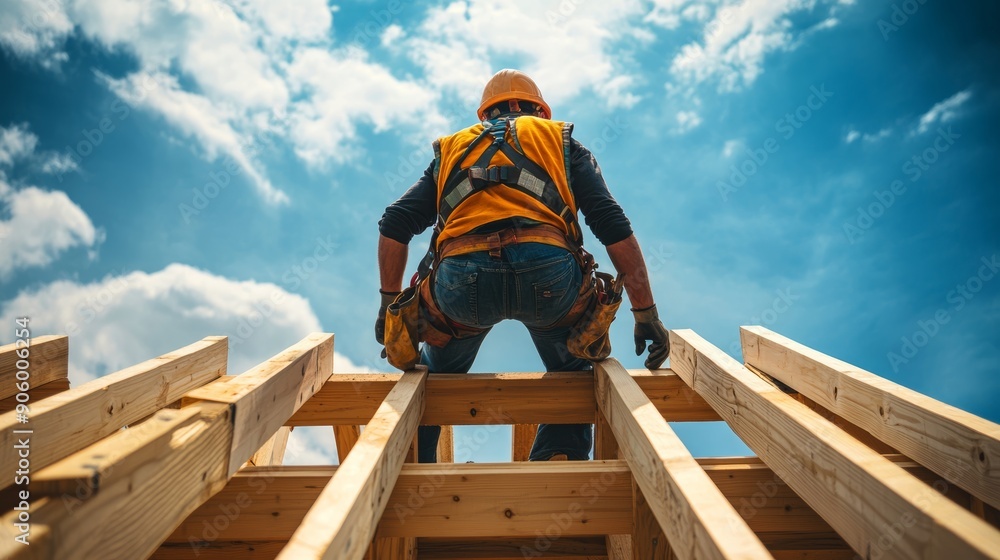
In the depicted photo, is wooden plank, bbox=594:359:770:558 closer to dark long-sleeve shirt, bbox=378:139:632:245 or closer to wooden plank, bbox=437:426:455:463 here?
dark long-sleeve shirt, bbox=378:139:632:245

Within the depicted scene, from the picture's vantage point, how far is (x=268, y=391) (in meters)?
1.89

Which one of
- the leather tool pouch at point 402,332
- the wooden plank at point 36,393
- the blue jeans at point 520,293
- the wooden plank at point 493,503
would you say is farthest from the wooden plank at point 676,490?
the wooden plank at point 36,393

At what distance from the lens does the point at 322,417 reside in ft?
9.39

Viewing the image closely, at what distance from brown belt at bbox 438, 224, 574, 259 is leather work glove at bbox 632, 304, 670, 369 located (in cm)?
65

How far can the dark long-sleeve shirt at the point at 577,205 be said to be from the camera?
2775 millimetres

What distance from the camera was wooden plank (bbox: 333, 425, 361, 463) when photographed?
11.7ft

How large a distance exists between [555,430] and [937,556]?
2.07 metres

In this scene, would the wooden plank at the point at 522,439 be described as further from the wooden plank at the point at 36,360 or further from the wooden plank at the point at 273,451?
the wooden plank at the point at 36,360

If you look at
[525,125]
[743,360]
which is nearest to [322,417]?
[525,125]

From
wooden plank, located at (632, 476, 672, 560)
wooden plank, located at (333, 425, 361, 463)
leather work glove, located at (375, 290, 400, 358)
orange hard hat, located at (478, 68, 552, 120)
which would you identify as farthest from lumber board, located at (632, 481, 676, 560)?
orange hard hat, located at (478, 68, 552, 120)

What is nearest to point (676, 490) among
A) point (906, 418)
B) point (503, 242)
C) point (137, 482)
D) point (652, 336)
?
point (906, 418)

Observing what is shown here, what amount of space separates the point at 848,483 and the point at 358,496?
1304 millimetres

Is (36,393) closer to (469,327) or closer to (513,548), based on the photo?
(469,327)

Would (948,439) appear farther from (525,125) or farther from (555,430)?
(525,125)
